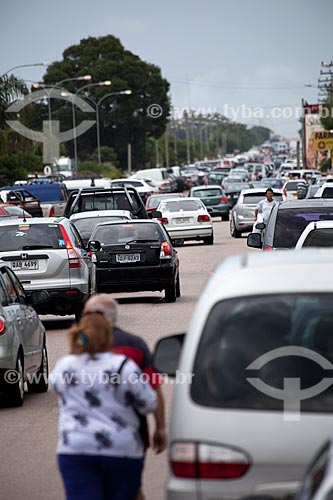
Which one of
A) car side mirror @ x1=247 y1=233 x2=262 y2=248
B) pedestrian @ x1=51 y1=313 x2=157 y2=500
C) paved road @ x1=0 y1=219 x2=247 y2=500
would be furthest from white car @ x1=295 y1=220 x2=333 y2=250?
pedestrian @ x1=51 y1=313 x2=157 y2=500

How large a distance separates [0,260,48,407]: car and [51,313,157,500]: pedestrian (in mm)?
5671

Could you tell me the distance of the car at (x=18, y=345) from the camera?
11.7 meters

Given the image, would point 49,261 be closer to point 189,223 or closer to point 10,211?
point 10,211

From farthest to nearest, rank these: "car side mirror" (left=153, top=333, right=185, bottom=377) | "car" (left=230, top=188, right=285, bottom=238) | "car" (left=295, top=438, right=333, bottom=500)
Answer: "car" (left=230, top=188, right=285, bottom=238) → "car side mirror" (left=153, top=333, right=185, bottom=377) → "car" (left=295, top=438, right=333, bottom=500)

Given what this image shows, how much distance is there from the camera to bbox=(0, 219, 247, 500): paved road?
28.4ft

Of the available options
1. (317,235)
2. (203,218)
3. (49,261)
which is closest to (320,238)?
(317,235)

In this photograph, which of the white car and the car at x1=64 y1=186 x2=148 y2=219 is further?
the car at x1=64 y1=186 x2=148 y2=219

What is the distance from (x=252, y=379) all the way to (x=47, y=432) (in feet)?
16.1

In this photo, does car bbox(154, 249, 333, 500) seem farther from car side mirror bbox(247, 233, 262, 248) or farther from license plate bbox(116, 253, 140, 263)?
license plate bbox(116, 253, 140, 263)

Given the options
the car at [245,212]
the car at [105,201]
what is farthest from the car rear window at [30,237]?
the car at [245,212]

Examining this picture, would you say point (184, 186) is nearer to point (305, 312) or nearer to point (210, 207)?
point (210, 207)

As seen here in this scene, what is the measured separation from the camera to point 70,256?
18531 millimetres

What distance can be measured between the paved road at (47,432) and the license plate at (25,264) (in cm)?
96

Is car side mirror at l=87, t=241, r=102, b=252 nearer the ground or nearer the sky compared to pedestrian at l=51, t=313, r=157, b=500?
nearer the ground
